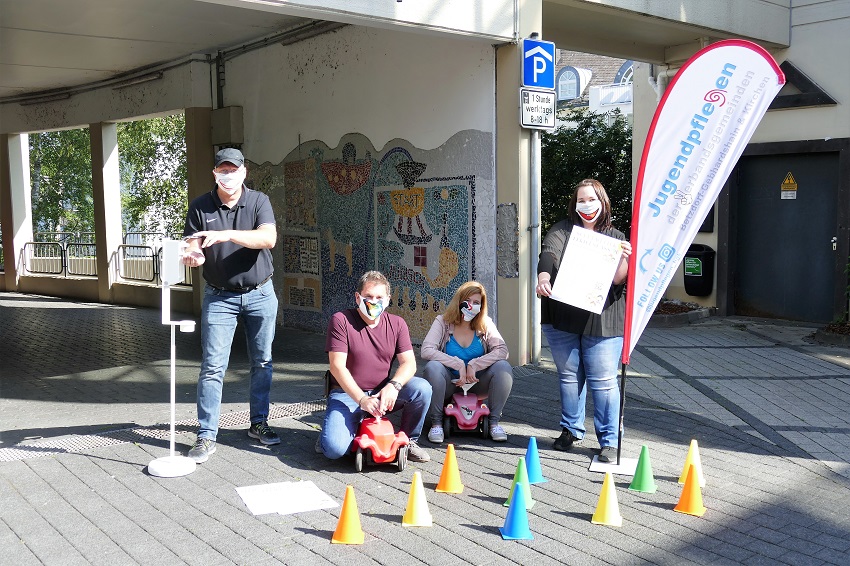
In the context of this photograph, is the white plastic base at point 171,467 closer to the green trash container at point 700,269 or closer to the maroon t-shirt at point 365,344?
the maroon t-shirt at point 365,344

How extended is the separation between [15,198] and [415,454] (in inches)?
619

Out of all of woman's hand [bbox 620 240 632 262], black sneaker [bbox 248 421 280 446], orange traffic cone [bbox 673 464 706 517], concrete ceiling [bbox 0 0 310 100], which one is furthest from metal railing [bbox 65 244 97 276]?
orange traffic cone [bbox 673 464 706 517]

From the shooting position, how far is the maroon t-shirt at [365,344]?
5508mm

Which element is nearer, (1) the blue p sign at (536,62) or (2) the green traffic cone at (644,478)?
(2) the green traffic cone at (644,478)

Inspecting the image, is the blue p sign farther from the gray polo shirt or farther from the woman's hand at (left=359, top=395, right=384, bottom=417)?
the woman's hand at (left=359, top=395, right=384, bottom=417)

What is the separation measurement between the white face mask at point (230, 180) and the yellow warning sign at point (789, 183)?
343 inches

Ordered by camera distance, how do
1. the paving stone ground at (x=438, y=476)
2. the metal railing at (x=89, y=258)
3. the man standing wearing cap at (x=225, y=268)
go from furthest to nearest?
the metal railing at (x=89, y=258), the man standing wearing cap at (x=225, y=268), the paving stone ground at (x=438, y=476)

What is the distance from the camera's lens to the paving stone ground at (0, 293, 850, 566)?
4168 millimetres

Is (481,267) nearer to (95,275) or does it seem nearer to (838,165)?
(838,165)

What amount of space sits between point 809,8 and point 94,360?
10.3m

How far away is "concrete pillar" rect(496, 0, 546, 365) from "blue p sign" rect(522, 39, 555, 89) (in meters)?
0.08

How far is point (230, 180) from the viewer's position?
551 cm

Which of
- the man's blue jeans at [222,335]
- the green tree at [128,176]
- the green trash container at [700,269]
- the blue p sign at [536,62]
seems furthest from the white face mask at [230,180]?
the green tree at [128,176]

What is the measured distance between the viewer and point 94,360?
968cm
